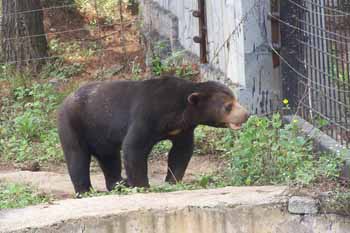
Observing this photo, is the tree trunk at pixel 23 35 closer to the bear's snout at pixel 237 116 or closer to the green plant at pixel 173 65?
the green plant at pixel 173 65

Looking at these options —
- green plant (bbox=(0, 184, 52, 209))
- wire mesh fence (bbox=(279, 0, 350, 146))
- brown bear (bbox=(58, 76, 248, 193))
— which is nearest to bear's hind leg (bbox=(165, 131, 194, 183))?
brown bear (bbox=(58, 76, 248, 193))

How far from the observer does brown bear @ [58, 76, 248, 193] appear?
27.1 ft

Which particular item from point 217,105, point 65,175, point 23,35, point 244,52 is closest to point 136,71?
point 23,35

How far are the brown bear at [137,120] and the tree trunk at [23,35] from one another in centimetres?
525

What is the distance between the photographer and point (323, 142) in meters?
8.40

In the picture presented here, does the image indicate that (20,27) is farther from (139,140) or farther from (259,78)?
(139,140)

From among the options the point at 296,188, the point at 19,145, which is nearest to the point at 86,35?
the point at 19,145

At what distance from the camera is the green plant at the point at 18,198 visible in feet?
23.3

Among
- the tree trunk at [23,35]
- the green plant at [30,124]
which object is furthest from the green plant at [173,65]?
the tree trunk at [23,35]

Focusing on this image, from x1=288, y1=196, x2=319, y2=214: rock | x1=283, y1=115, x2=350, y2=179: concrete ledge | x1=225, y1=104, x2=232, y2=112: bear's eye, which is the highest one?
x1=225, y1=104, x2=232, y2=112: bear's eye

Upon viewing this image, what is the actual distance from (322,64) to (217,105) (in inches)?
44.8

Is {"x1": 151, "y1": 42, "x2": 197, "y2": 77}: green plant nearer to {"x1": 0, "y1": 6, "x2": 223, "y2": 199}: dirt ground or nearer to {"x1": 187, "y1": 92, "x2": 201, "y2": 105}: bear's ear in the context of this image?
{"x1": 0, "y1": 6, "x2": 223, "y2": 199}: dirt ground

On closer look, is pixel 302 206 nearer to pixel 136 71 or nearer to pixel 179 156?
pixel 179 156

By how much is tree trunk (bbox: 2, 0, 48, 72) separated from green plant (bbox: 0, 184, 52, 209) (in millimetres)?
6306
